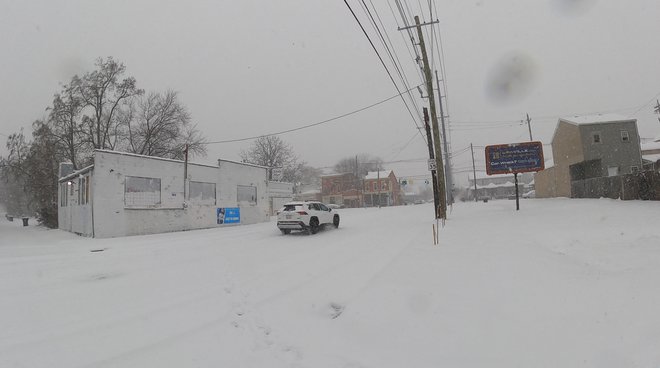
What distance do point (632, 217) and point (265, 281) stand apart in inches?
472

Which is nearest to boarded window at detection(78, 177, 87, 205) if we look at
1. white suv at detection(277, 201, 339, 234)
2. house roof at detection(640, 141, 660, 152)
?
white suv at detection(277, 201, 339, 234)

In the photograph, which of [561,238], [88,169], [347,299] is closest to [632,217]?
[561,238]

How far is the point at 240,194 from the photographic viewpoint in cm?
2628

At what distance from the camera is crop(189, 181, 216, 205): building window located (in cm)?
2262

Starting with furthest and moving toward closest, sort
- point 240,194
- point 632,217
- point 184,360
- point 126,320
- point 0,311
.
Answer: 1. point 240,194
2. point 632,217
3. point 0,311
4. point 126,320
5. point 184,360

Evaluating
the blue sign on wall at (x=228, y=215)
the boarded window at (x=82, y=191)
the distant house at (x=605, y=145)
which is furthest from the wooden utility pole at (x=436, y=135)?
the distant house at (x=605, y=145)

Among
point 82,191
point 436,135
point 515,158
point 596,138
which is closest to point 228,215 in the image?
point 82,191

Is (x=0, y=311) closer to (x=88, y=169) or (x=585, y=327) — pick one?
(x=585, y=327)

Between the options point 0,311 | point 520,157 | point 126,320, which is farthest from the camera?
point 520,157

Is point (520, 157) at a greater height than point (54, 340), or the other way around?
point (520, 157)

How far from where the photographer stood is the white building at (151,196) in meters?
18.2

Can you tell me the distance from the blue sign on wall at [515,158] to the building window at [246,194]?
16443mm

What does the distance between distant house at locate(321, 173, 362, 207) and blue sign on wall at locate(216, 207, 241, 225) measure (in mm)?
50984

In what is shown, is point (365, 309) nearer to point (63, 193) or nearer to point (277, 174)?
point (63, 193)
